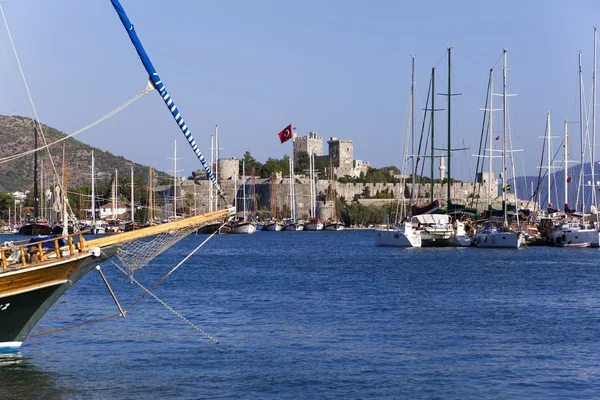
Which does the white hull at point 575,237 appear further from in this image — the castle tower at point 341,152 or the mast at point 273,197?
the castle tower at point 341,152

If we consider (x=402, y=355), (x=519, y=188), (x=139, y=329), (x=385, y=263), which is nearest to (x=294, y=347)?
(x=402, y=355)

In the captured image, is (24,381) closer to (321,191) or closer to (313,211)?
(313,211)

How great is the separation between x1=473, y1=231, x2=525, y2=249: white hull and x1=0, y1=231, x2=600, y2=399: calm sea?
15.4m

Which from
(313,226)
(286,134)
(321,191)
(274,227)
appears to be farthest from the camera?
(321,191)

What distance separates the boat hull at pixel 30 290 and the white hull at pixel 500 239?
113 ft

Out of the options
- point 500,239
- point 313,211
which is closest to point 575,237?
point 500,239

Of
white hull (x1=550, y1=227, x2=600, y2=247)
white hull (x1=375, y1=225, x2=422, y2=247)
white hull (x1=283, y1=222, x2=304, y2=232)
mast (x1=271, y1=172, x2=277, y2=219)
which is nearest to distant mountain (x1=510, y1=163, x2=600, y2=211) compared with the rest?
white hull (x1=550, y1=227, x2=600, y2=247)

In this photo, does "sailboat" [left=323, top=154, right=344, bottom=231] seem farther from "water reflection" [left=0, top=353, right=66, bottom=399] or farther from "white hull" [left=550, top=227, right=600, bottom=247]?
"water reflection" [left=0, top=353, right=66, bottom=399]

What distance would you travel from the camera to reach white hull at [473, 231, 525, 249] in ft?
158

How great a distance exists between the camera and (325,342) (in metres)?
18.2

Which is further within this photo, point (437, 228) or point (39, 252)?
point (437, 228)

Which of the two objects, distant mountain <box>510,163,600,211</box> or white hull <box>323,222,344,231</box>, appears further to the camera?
white hull <box>323,222,344,231</box>

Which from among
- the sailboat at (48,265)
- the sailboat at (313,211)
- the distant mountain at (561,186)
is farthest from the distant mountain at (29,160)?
the sailboat at (48,265)

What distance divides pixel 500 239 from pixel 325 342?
31497 mm
